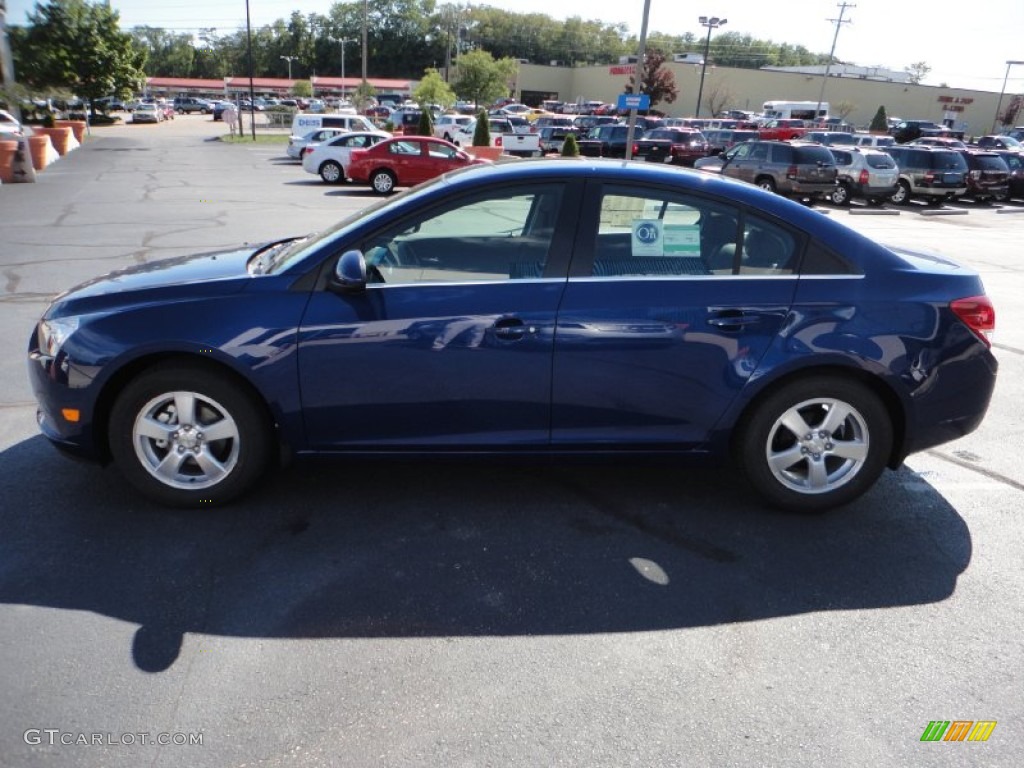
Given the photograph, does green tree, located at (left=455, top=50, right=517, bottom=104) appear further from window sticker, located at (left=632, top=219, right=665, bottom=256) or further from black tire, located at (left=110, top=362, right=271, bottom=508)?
black tire, located at (left=110, top=362, right=271, bottom=508)

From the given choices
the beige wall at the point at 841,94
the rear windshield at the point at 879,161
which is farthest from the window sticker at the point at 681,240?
the beige wall at the point at 841,94

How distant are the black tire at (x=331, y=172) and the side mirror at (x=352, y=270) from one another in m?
20.2

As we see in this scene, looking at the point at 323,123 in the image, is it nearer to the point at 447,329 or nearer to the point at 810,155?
the point at 810,155

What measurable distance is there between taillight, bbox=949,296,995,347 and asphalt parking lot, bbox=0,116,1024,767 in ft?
3.26

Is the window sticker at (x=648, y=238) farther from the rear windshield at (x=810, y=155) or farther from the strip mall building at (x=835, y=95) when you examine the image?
the strip mall building at (x=835, y=95)

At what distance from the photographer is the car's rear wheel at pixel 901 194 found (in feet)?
76.0

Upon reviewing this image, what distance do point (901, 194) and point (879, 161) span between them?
1838 millimetres

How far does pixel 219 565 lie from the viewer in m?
3.46

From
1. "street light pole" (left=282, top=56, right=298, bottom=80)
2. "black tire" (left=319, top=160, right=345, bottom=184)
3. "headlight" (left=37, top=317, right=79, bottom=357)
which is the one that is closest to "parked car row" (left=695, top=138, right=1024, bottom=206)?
"black tire" (left=319, top=160, right=345, bottom=184)

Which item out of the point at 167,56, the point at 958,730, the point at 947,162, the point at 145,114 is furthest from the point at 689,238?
the point at 167,56

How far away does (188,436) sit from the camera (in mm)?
3801

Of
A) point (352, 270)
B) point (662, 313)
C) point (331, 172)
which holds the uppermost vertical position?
point (352, 270)

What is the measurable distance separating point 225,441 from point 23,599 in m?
1.06

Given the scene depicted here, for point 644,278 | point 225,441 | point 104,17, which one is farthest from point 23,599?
point 104,17
